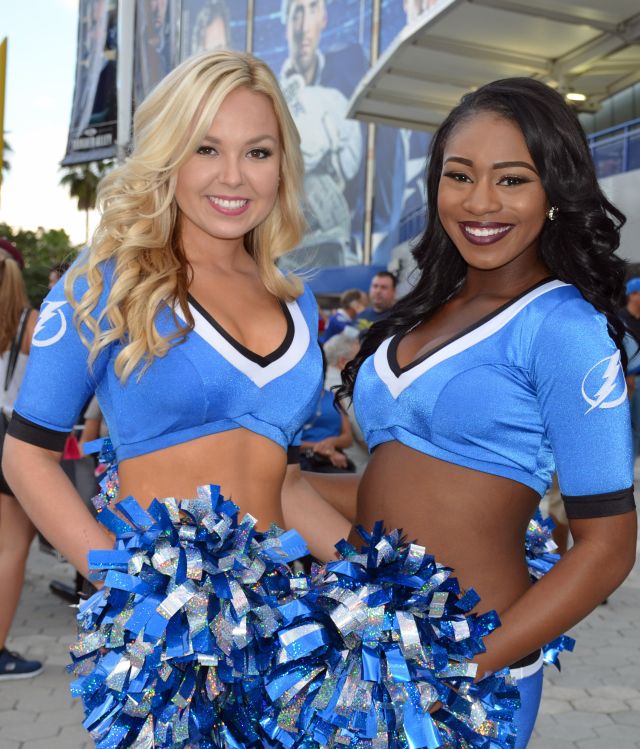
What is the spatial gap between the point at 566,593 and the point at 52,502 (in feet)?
3.28

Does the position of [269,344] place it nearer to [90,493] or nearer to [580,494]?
Answer: [580,494]

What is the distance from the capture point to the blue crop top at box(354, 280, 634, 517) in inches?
65.1

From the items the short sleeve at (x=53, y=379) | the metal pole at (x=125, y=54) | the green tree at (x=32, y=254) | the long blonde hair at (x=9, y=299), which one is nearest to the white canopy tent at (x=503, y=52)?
the metal pole at (x=125, y=54)

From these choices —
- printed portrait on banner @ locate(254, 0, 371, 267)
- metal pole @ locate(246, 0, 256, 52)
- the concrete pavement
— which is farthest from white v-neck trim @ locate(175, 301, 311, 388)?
metal pole @ locate(246, 0, 256, 52)

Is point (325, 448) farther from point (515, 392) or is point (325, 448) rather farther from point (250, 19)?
point (250, 19)

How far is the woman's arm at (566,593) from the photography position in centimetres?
163

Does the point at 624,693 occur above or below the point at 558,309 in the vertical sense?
below

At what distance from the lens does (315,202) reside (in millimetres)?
55781

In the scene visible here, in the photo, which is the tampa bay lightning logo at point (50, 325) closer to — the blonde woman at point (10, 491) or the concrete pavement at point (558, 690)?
the concrete pavement at point (558, 690)

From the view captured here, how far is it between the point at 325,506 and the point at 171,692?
0.70 m

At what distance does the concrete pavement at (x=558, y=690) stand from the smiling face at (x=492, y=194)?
2797mm

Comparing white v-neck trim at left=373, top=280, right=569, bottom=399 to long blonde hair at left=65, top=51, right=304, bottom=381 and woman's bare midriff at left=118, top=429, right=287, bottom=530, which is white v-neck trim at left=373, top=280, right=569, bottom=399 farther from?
long blonde hair at left=65, top=51, right=304, bottom=381

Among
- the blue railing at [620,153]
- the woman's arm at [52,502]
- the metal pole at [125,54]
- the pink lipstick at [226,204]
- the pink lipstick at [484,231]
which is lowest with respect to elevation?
the woman's arm at [52,502]

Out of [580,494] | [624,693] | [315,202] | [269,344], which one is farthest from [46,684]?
[315,202]
